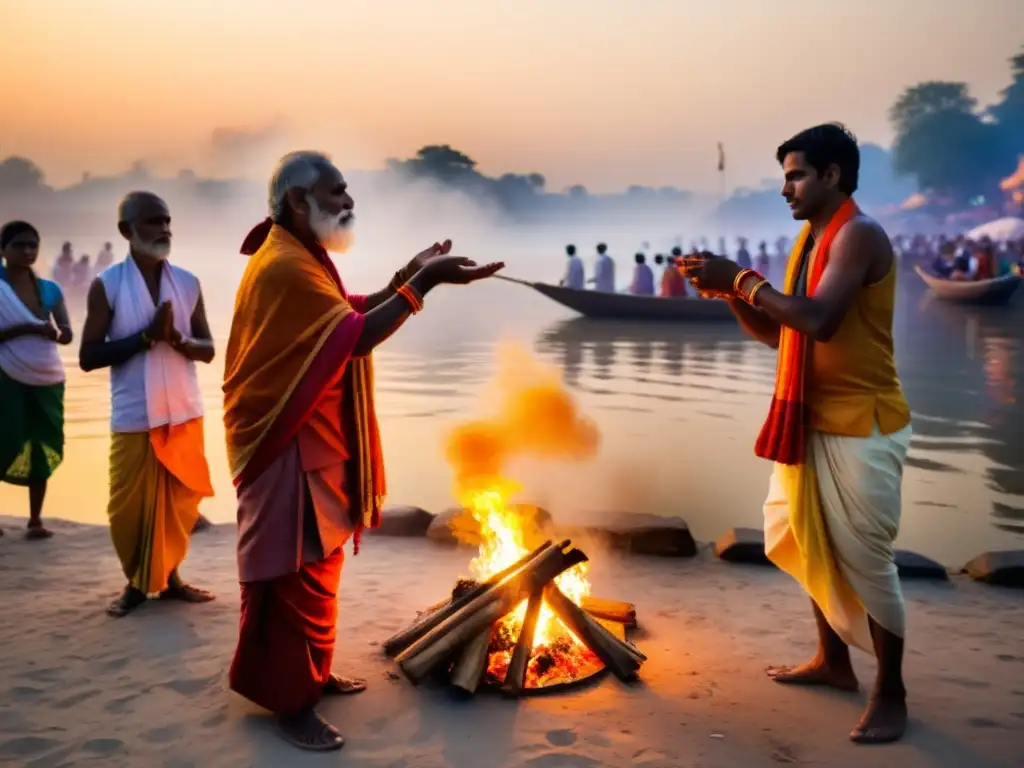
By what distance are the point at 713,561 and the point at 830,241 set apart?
2.91 meters

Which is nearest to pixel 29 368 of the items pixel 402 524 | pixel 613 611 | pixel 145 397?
pixel 145 397

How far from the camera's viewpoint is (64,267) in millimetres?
19078

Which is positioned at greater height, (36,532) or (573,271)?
(573,271)

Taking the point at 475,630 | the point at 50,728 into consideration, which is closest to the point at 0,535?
the point at 50,728

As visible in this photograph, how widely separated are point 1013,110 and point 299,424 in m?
20.6

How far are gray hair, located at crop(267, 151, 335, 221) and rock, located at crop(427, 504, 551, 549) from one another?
3.21 m

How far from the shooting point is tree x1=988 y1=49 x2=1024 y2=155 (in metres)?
15.8

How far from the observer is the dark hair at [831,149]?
3338 millimetres

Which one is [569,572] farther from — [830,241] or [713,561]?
[830,241]

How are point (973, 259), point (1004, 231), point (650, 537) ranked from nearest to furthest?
point (650, 537), point (973, 259), point (1004, 231)

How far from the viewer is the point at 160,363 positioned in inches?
183

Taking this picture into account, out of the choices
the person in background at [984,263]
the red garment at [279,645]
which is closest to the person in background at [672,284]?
the person in background at [984,263]

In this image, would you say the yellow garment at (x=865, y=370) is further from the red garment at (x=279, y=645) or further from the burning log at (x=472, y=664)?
the red garment at (x=279, y=645)

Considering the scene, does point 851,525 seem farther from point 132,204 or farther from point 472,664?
point 132,204
